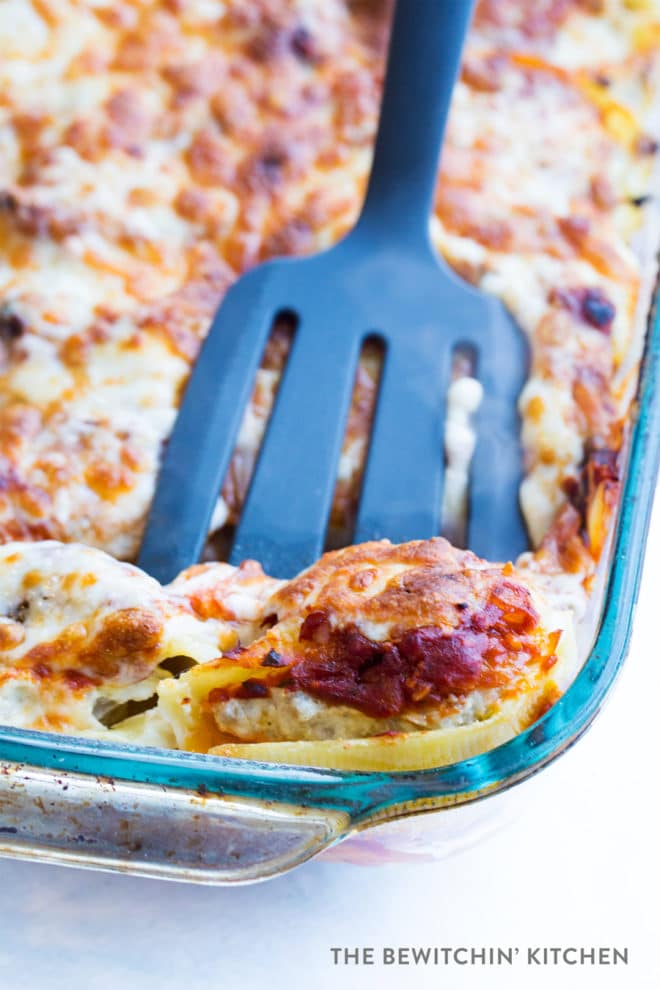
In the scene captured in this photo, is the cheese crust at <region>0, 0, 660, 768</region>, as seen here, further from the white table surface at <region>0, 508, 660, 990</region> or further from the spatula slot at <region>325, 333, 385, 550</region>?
the white table surface at <region>0, 508, 660, 990</region>

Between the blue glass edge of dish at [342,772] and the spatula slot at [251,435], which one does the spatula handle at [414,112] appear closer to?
the spatula slot at [251,435]

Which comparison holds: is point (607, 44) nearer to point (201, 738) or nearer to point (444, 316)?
point (444, 316)

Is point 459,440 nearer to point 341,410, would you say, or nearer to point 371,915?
point 341,410

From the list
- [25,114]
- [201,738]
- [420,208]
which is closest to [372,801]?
[201,738]

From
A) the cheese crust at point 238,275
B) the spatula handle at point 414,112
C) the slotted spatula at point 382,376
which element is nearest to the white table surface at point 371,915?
the cheese crust at point 238,275

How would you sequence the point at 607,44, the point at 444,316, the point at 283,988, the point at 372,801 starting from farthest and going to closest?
the point at 607,44 → the point at 444,316 → the point at 283,988 → the point at 372,801

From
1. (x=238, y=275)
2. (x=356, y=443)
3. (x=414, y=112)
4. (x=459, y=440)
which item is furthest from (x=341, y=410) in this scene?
(x=414, y=112)
